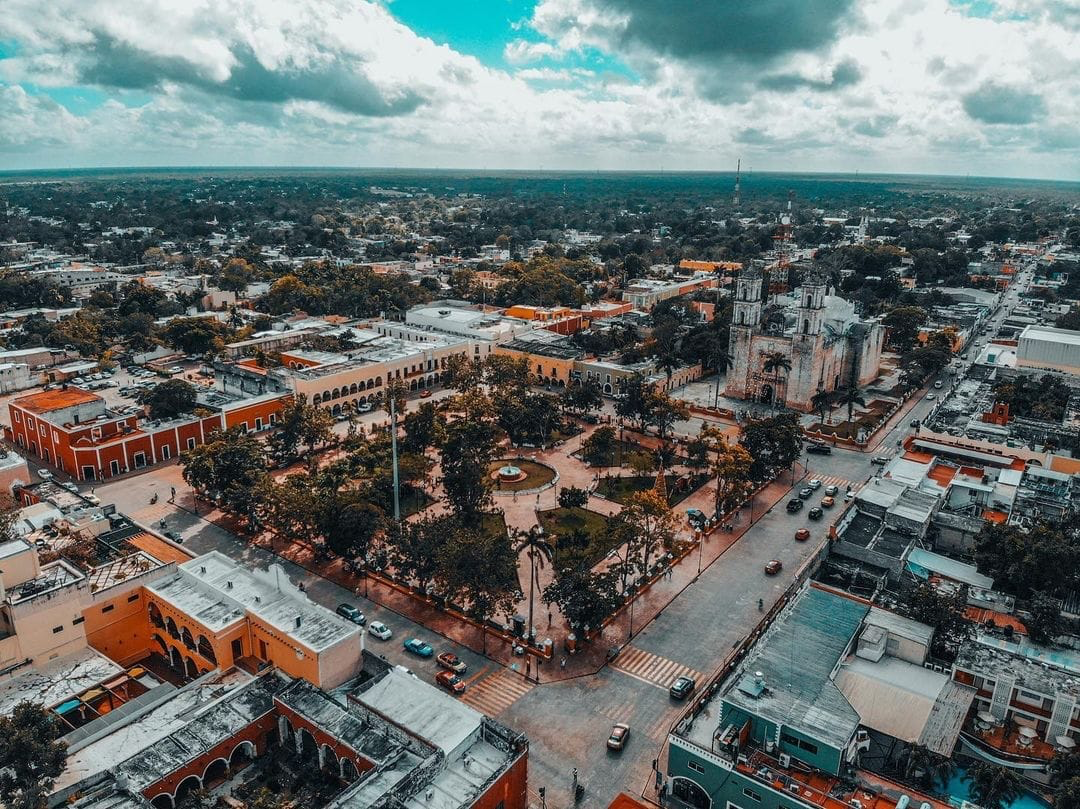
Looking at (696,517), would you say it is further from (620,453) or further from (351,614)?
(351,614)

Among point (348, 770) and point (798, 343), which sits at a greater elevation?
point (798, 343)

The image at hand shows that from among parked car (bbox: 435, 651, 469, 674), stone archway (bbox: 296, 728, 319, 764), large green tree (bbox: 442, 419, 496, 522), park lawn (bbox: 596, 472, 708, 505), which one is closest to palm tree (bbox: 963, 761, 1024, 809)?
parked car (bbox: 435, 651, 469, 674)

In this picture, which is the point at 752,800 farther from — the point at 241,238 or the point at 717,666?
the point at 241,238

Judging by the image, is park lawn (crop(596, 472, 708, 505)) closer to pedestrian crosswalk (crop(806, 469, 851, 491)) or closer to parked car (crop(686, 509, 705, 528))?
parked car (crop(686, 509, 705, 528))

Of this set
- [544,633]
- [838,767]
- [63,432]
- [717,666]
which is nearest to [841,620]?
[717,666]

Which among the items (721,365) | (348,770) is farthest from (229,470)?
(721,365)

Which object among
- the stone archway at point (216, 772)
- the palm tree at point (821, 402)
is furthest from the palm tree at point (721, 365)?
the stone archway at point (216, 772)
